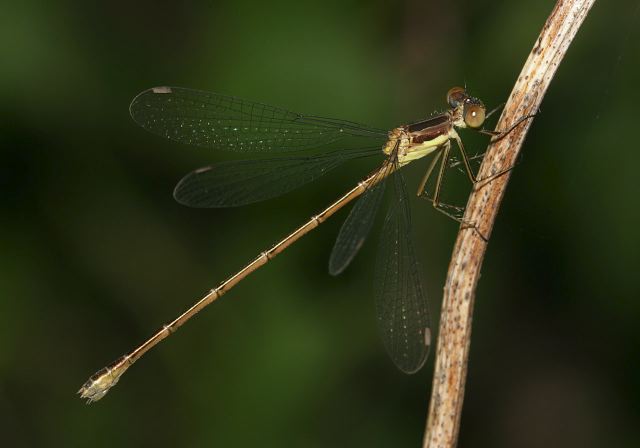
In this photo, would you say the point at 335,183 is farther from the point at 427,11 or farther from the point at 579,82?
the point at 579,82

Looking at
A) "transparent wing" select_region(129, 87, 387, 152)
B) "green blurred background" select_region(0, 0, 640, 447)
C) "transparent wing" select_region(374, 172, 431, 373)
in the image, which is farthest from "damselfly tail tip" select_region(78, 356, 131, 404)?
"transparent wing" select_region(374, 172, 431, 373)

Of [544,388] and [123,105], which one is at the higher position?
[123,105]

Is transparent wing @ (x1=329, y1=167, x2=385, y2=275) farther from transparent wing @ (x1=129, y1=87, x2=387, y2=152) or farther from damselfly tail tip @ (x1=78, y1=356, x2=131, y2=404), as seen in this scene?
damselfly tail tip @ (x1=78, y1=356, x2=131, y2=404)

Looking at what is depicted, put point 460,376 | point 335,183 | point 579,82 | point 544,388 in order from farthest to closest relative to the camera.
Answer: point 544,388
point 335,183
point 579,82
point 460,376

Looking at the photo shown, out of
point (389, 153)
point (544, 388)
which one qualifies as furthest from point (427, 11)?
point (544, 388)

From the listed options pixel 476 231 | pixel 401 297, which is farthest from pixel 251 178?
pixel 476 231

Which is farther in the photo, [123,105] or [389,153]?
[123,105]

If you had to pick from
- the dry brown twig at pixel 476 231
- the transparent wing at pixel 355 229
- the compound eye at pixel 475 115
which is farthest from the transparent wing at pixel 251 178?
the dry brown twig at pixel 476 231
